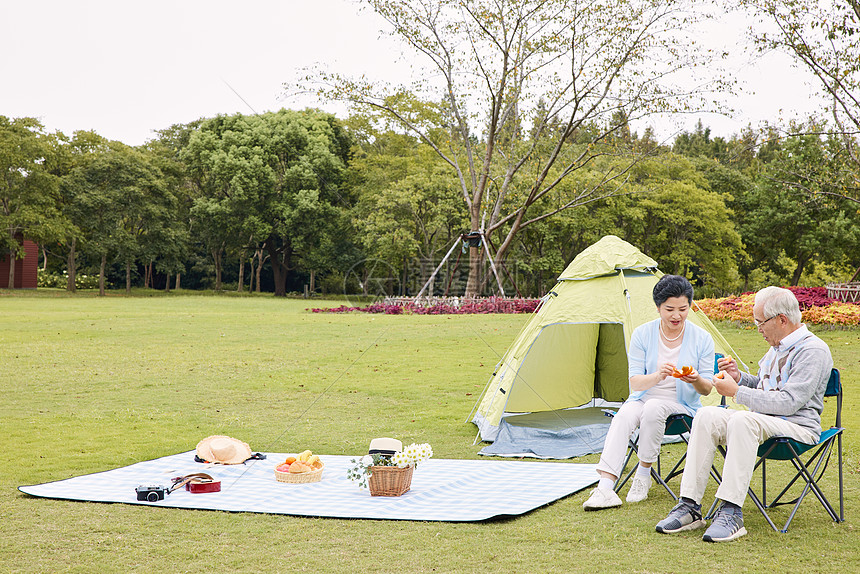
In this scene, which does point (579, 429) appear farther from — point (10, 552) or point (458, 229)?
point (458, 229)

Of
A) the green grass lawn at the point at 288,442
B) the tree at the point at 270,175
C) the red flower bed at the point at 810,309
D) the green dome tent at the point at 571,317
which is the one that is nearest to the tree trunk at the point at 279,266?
the tree at the point at 270,175

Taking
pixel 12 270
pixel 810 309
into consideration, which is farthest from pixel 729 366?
pixel 12 270

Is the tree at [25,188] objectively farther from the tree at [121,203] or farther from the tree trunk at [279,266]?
the tree trunk at [279,266]

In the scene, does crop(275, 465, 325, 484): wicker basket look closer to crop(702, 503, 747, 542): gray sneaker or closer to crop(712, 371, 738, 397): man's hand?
crop(702, 503, 747, 542): gray sneaker

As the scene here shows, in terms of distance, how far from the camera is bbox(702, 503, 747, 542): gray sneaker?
3850 mm

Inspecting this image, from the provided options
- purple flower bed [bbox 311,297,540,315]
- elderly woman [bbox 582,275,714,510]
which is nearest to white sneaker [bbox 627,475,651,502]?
elderly woman [bbox 582,275,714,510]

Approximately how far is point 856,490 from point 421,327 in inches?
552

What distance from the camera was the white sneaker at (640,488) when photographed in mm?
4688

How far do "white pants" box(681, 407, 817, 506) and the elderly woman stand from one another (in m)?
0.32

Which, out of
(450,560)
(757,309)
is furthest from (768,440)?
(450,560)

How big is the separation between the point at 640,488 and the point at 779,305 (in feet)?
4.62

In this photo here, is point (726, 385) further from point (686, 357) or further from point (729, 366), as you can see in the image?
point (686, 357)

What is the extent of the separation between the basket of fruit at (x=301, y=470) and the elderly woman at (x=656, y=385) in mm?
1860

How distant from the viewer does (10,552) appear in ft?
12.5
